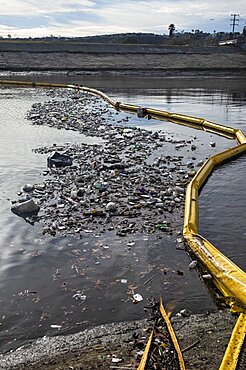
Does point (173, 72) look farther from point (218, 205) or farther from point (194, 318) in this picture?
point (194, 318)

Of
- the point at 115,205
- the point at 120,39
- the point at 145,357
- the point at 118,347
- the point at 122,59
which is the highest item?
the point at 120,39

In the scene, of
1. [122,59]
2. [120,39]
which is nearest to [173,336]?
[122,59]

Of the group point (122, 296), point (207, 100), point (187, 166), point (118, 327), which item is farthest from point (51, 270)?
point (207, 100)

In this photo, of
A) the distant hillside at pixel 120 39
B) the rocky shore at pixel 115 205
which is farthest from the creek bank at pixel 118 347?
the distant hillside at pixel 120 39

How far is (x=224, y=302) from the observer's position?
4.95 meters

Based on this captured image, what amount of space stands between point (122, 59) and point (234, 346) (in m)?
65.7

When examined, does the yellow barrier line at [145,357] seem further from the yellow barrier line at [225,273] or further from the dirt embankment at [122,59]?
the dirt embankment at [122,59]

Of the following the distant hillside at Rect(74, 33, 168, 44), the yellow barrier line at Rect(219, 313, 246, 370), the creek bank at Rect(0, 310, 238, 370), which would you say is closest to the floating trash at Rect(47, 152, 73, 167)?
the creek bank at Rect(0, 310, 238, 370)

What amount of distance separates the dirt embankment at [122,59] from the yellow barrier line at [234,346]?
54464mm

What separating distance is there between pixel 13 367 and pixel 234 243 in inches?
155

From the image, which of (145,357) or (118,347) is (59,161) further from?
(145,357)

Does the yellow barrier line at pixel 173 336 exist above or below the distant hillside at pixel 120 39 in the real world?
below

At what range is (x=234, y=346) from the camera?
12.6ft

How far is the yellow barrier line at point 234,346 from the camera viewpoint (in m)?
3.59
